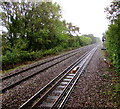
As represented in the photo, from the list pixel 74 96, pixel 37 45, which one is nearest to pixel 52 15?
pixel 37 45

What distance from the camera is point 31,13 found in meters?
21.7

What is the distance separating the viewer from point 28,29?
67.7 feet

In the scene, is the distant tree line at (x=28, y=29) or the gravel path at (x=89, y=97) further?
the distant tree line at (x=28, y=29)

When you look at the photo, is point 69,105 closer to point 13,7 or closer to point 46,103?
point 46,103

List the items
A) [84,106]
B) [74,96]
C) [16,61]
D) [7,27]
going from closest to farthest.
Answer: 1. [84,106]
2. [74,96]
3. [16,61]
4. [7,27]

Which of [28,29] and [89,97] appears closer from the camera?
[89,97]

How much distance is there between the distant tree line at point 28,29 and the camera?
1595 cm

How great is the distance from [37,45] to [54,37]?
4981mm

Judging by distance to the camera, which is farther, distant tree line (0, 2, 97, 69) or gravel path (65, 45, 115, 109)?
distant tree line (0, 2, 97, 69)

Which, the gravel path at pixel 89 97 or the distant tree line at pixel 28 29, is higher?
the distant tree line at pixel 28 29

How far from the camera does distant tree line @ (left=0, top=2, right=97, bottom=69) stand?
52.3 ft

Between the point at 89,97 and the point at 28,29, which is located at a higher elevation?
the point at 28,29

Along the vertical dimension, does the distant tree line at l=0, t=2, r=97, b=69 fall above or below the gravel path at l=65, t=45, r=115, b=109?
above

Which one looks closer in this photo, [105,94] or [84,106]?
[84,106]
